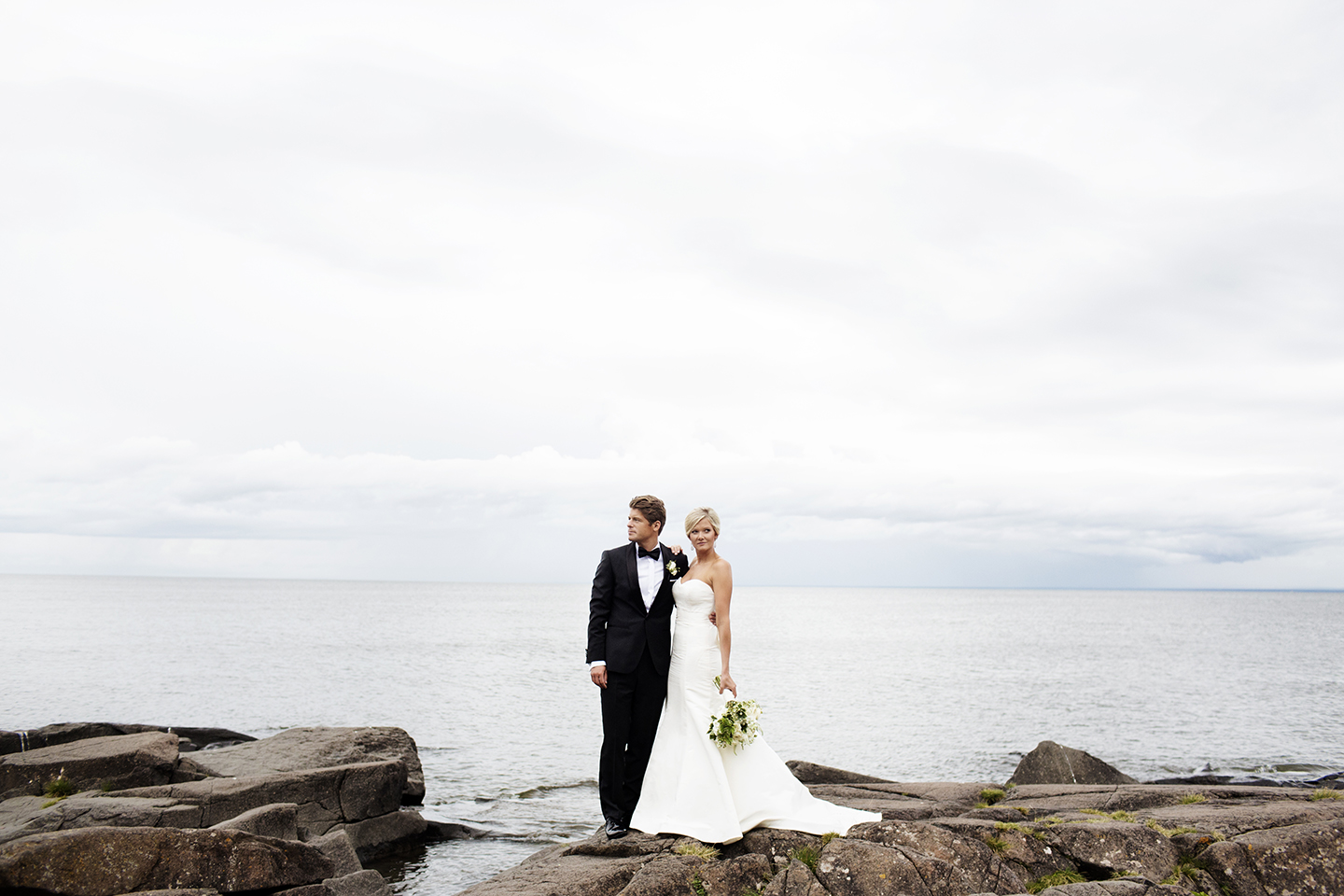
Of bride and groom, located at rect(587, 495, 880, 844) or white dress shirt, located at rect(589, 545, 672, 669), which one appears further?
white dress shirt, located at rect(589, 545, 672, 669)

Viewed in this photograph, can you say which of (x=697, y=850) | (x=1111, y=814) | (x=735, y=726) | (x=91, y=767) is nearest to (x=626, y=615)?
(x=735, y=726)

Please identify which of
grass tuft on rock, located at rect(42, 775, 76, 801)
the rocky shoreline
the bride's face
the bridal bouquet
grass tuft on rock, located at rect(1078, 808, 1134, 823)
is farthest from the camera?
grass tuft on rock, located at rect(42, 775, 76, 801)

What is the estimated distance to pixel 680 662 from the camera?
9148 mm

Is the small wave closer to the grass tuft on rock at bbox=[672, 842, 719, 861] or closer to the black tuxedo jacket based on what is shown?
the black tuxedo jacket

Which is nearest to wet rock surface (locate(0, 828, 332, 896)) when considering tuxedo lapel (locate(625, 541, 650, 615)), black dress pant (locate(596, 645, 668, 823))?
black dress pant (locate(596, 645, 668, 823))

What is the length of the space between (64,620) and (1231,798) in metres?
112

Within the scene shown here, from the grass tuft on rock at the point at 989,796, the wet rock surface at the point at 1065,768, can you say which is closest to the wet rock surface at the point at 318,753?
the grass tuft on rock at the point at 989,796

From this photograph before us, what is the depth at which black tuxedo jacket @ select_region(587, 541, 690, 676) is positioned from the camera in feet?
29.8

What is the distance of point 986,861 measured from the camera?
7.81 meters

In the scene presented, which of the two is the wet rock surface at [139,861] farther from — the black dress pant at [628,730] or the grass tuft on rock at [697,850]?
the grass tuft on rock at [697,850]

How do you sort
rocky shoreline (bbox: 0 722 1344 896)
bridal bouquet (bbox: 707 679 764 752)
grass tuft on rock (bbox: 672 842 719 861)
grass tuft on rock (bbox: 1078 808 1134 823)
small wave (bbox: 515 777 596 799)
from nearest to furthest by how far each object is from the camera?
rocky shoreline (bbox: 0 722 1344 896) < grass tuft on rock (bbox: 672 842 719 861) < bridal bouquet (bbox: 707 679 764 752) < grass tuft on rock (bbox: 1078 808 1134 823) < small wave (bbox: 515 777 596 799)

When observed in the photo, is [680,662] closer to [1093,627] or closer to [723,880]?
[723,880]

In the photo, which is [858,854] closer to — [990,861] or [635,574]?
[990,861]

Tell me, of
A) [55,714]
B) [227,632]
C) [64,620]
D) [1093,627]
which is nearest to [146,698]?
[55,714]
